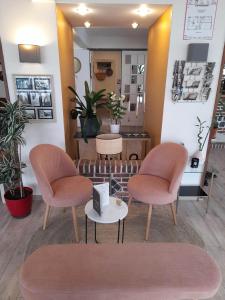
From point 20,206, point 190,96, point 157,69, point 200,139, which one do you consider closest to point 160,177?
point 200,139

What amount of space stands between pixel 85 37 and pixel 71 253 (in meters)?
5.17

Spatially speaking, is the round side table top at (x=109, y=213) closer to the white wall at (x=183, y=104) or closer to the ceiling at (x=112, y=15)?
the white wall at (x=183, y=104)

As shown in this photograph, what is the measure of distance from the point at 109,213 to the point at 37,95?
5.07 ft

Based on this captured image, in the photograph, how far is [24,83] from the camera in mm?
2348

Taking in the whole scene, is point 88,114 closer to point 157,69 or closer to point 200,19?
point 157,69

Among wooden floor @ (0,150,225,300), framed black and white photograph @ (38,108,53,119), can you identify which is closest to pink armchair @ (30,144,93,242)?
wooden floor @ (0,150,225,300)

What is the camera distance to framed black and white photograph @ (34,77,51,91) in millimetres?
2346

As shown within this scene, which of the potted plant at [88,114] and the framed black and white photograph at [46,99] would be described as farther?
the potted plant at [88,114]

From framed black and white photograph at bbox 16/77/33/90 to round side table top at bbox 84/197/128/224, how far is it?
147 cm

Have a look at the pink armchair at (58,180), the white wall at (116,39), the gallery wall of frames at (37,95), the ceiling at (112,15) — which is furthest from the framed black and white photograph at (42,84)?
the white wall at (116,39)

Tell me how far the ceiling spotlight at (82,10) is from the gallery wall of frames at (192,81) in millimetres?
1153

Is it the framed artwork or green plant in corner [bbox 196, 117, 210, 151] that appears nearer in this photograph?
the framed artwork

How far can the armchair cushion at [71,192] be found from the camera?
2000mm

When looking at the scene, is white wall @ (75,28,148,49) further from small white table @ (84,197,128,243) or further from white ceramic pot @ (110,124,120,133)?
small white table @ (84,197,128,243)
